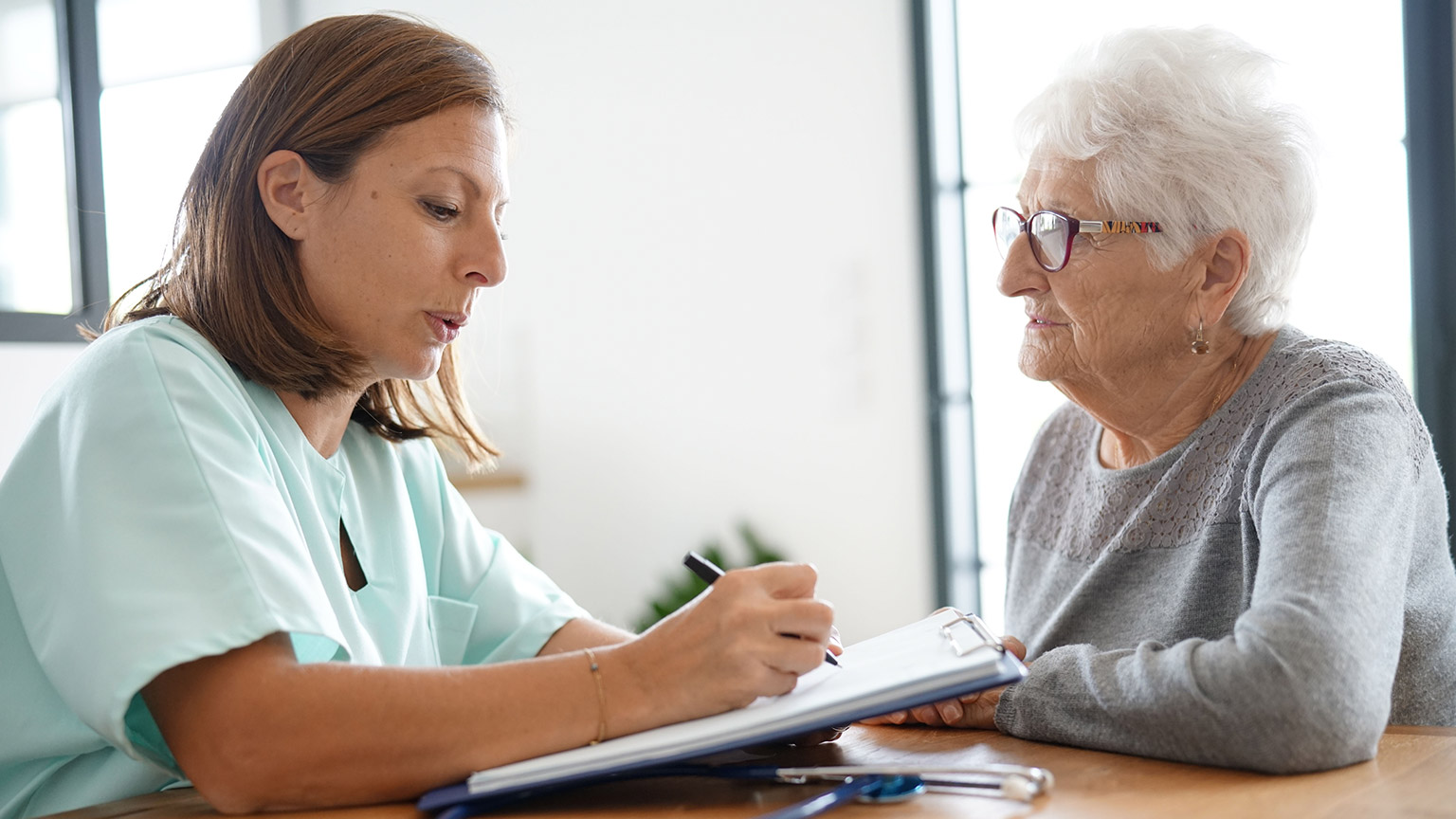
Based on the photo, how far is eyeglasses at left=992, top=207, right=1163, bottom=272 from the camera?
1376 mm

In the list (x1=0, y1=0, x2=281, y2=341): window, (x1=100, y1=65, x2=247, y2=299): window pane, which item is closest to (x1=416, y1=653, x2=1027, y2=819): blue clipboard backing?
(x1=0, y1=0, x2=281, y2=341): window

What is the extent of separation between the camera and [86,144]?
3.00 m

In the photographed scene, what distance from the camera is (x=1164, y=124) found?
1.34 meters

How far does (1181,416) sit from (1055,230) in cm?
27

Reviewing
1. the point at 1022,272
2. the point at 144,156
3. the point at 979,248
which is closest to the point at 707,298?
the point at 979,248

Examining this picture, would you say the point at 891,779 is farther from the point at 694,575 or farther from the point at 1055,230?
the point at 694,575

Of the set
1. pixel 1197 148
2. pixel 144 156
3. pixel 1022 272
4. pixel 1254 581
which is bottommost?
pixel 1254 581

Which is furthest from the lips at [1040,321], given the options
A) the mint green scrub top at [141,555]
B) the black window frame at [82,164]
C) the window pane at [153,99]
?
the window pane at [153,99]

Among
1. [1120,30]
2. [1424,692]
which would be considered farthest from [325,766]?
[1120,30]

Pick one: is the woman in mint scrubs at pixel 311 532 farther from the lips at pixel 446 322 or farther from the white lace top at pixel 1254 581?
the white lace top at pixel 1254 581

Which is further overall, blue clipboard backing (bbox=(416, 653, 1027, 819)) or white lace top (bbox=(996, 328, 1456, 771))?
white lace top (bbox=(996, 328, 1456, 771))

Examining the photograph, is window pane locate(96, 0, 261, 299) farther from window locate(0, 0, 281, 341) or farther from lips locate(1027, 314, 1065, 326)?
lips locate(1027, 314, 1065, 326)

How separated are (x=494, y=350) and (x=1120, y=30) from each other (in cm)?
314

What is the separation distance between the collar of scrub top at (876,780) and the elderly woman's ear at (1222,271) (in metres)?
0.76
